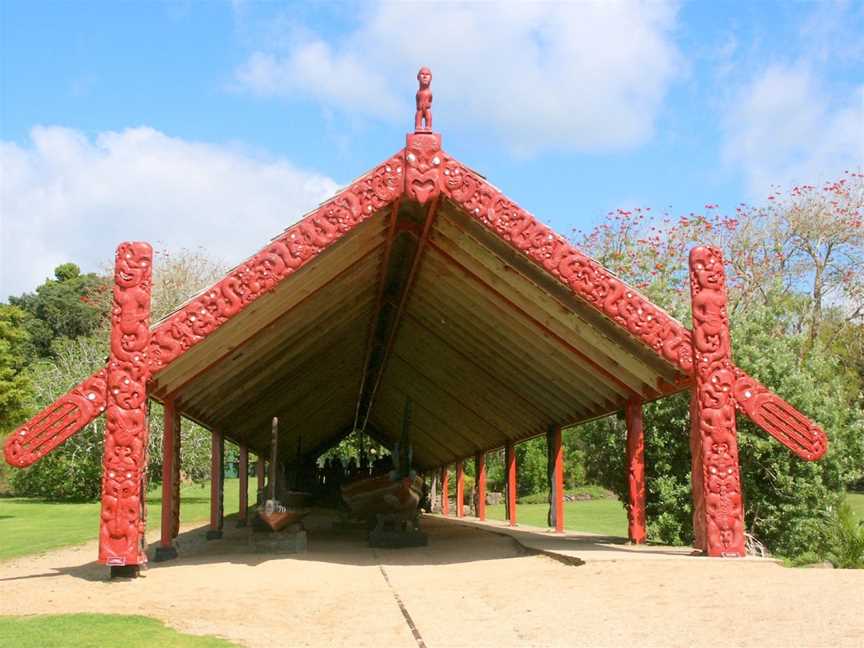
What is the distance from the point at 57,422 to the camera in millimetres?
9438

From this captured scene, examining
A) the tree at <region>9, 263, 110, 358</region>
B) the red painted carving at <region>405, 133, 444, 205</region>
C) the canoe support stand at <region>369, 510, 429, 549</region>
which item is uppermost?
the tree at <region>9, 263, 110, 358</region>

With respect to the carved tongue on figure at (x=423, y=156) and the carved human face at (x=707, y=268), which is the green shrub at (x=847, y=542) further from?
the carved tongue on figure at (x=423, y=156)

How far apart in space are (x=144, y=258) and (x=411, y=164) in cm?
313

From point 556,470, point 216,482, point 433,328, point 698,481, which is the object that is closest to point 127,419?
point 698,481

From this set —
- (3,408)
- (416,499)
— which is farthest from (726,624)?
(3,408)

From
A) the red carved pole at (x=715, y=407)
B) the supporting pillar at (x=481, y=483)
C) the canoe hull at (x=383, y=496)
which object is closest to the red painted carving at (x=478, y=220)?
the red carved pole at (x=715, y=407)

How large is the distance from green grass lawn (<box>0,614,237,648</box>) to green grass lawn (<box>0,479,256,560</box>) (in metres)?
6.69

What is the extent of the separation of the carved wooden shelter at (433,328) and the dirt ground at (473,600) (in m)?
1.01

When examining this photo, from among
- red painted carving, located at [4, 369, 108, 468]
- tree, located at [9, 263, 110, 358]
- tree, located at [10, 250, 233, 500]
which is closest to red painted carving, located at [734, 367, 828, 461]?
red painted carving, located at [4, 369, 108, 468]

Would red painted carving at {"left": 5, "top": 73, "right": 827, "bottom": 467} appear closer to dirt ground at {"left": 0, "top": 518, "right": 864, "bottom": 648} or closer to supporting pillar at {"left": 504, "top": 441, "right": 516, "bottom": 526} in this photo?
dirt ground at {"left": 0, "top": 518, "right": 864, "bottom": 648}

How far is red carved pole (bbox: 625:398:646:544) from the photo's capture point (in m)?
12.4

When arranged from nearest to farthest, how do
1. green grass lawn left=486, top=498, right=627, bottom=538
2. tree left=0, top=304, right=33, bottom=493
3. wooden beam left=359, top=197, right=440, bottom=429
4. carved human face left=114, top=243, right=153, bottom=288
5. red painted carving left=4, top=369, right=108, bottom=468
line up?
red painted carving left=4, top=369, right=108, bottom=468, carved human face left=114, top=243, right=153, bottom=288, wooden beam left=359, top=197, right=440, bottom=429, green grass lawn left=486, top=498, right=627, bottom=538, tree left=0, top=304, right=33, bottom=493

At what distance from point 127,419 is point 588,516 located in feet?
63.0

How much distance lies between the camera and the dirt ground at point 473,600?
6.31 meters
